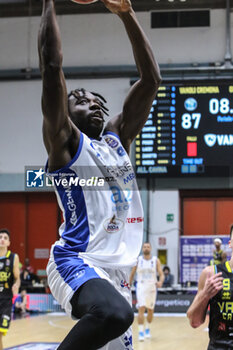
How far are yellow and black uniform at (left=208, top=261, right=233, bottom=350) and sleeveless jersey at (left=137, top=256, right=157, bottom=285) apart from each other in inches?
306

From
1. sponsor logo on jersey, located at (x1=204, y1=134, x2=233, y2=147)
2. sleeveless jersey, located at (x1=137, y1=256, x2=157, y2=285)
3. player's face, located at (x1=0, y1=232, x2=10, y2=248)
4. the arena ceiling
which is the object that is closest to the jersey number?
player's face, located at (x1=0, y1=232, x2=10, y2=248)

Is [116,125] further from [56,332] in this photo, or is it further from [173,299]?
[173,299]

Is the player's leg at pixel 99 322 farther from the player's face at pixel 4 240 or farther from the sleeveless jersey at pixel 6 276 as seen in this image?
the player's face at pixel 4 240

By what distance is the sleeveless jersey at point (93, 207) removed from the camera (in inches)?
118

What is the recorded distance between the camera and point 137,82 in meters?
3.33

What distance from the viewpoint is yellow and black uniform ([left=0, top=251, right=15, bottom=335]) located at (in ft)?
26.7

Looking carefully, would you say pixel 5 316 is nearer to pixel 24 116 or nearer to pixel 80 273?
pixel 80 273

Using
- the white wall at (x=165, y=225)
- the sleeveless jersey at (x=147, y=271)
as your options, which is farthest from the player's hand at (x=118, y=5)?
the white wall at (x=165, y=225)

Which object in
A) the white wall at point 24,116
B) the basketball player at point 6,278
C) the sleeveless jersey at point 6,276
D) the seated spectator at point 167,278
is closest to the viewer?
the basketball player at point 6,278

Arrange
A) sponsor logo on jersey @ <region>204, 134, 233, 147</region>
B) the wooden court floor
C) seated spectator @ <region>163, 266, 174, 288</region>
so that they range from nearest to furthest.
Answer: the wooden court floor, sponsor logo on jersey @ <region>204, 134, 233, 147</region>, seated spectator @ <region>163, 266, 174, 288</region>

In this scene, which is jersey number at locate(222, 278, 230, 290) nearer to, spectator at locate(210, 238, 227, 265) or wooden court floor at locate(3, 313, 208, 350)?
wooden court floor at locate(3, 313, 208, 350)

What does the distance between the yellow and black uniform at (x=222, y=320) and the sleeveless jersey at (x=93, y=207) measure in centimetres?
130

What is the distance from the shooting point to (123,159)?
3.23 m

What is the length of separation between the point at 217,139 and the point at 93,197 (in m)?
9.94
